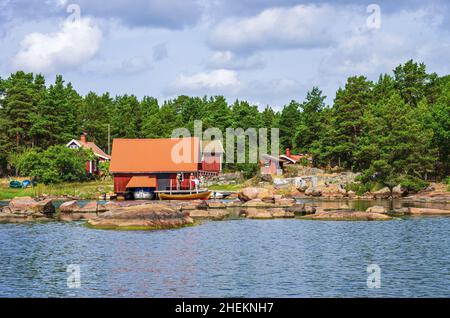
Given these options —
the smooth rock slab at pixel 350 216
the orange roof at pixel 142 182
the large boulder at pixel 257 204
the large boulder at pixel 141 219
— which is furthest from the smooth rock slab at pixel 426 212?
the orange roof at pixel 142 182

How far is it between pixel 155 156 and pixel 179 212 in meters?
30.2

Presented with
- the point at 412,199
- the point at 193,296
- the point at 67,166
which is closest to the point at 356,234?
the point at 193,296

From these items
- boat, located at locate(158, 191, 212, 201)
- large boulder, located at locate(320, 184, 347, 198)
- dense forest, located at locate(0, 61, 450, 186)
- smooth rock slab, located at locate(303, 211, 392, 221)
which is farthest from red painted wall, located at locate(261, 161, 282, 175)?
smooth rock slab, located at locate(303, 211, 392, 221)

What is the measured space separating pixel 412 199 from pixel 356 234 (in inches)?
1345

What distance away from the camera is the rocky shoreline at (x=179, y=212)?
45500 mm

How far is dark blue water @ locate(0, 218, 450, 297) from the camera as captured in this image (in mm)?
24953

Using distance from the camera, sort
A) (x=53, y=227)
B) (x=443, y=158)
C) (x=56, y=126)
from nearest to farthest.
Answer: (x=53, y=227)
(x=443, y=158)
(x=56, y=126)

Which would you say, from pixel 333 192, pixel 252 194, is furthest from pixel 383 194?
pixel 252 194

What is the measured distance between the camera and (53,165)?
279 feet

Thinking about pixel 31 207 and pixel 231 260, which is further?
pixel 31 207

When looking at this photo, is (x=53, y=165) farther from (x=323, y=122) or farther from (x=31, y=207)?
(x=323, y=122)

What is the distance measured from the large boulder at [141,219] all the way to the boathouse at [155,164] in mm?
27579

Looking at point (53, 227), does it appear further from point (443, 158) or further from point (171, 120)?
point (171, 120)
